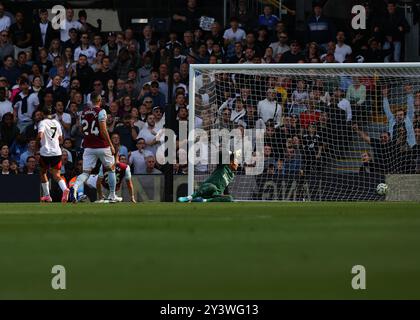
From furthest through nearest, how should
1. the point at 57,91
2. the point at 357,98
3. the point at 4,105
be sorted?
1. the point at 57,91
2. the point at 4,105
3. the point at 357,98

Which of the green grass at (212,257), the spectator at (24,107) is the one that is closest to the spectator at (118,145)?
the spectator at (24,107)

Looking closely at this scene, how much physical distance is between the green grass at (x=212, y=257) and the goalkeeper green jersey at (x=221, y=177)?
A: 622 cm

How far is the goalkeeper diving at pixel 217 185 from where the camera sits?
1806 cm

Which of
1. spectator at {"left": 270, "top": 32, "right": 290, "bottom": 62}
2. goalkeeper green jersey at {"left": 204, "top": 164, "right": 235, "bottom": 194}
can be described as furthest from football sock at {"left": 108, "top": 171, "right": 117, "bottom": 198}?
spectator at {"left": 270, "top": 32, "right": 290, "bottom": 62}

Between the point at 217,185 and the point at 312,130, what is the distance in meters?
2.90

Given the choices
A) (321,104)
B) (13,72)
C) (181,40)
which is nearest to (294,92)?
(321,104)

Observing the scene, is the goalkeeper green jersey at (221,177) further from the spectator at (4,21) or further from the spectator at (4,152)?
the spectator at (4,21)

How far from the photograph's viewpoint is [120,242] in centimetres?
880

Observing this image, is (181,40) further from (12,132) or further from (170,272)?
(170,272)

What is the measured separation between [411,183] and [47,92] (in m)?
8.27

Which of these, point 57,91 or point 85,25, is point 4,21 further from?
point 57,91

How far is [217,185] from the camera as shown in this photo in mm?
18141

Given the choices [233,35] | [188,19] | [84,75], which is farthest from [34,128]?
[233,35]

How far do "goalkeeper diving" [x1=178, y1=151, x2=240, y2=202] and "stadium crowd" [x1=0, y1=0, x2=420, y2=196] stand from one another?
1.70 metres
